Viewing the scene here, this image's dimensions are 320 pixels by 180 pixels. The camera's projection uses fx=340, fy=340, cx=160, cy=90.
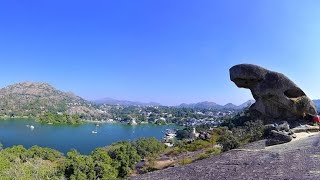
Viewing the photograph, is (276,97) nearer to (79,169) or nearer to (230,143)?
(230,143)

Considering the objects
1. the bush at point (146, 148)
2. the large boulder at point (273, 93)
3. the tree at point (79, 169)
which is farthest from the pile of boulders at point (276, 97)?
the bush at point (146, 148)

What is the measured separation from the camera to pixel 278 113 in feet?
67.5

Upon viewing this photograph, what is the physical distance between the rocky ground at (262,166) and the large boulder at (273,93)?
7.56m

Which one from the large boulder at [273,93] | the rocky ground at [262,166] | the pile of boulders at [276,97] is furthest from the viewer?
the large boulder at [273,93]

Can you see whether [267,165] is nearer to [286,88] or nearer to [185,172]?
[185,172]

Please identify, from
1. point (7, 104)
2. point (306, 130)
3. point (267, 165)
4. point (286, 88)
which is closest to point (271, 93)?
point (286, 88)

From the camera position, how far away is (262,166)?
359 inches

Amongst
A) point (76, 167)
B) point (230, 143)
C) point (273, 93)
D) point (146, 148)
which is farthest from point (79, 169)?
point (146, 148)

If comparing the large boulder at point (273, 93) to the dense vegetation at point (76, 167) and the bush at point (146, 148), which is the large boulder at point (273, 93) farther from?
the bush at point (146, 148)

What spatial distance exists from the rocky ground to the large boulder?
756cm

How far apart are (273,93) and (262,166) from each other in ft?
37.9

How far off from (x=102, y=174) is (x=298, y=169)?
27.5 m

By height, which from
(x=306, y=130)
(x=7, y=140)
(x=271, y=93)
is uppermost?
(x=271, y=93)

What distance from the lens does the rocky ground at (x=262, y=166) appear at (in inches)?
322
